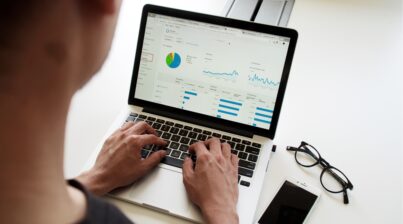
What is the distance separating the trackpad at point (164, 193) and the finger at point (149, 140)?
0.20ft

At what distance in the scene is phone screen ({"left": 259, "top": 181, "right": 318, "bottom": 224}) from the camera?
858 mm

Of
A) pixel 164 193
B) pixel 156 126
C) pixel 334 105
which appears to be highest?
pixel 334 105

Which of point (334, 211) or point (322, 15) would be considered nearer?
point (334, 211)

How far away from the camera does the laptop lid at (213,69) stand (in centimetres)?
97

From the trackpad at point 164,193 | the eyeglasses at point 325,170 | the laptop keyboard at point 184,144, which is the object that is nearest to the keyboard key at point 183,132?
the laptop keyboard at point 184,144

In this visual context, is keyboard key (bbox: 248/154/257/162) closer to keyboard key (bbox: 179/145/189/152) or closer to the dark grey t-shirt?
keyboard key (bbox: 179/145/189/152)

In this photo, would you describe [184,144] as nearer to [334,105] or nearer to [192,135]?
[192,135]

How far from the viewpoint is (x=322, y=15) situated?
155cm

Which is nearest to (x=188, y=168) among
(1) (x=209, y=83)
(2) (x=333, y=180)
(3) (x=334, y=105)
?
(1) (x=209, y=83)

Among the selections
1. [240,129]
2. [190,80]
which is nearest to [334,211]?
[240,129]

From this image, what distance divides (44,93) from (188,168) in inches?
19.6

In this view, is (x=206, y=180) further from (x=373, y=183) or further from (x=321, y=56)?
(x=321, y=56)

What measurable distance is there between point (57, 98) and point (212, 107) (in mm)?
590

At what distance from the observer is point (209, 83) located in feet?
3.30
